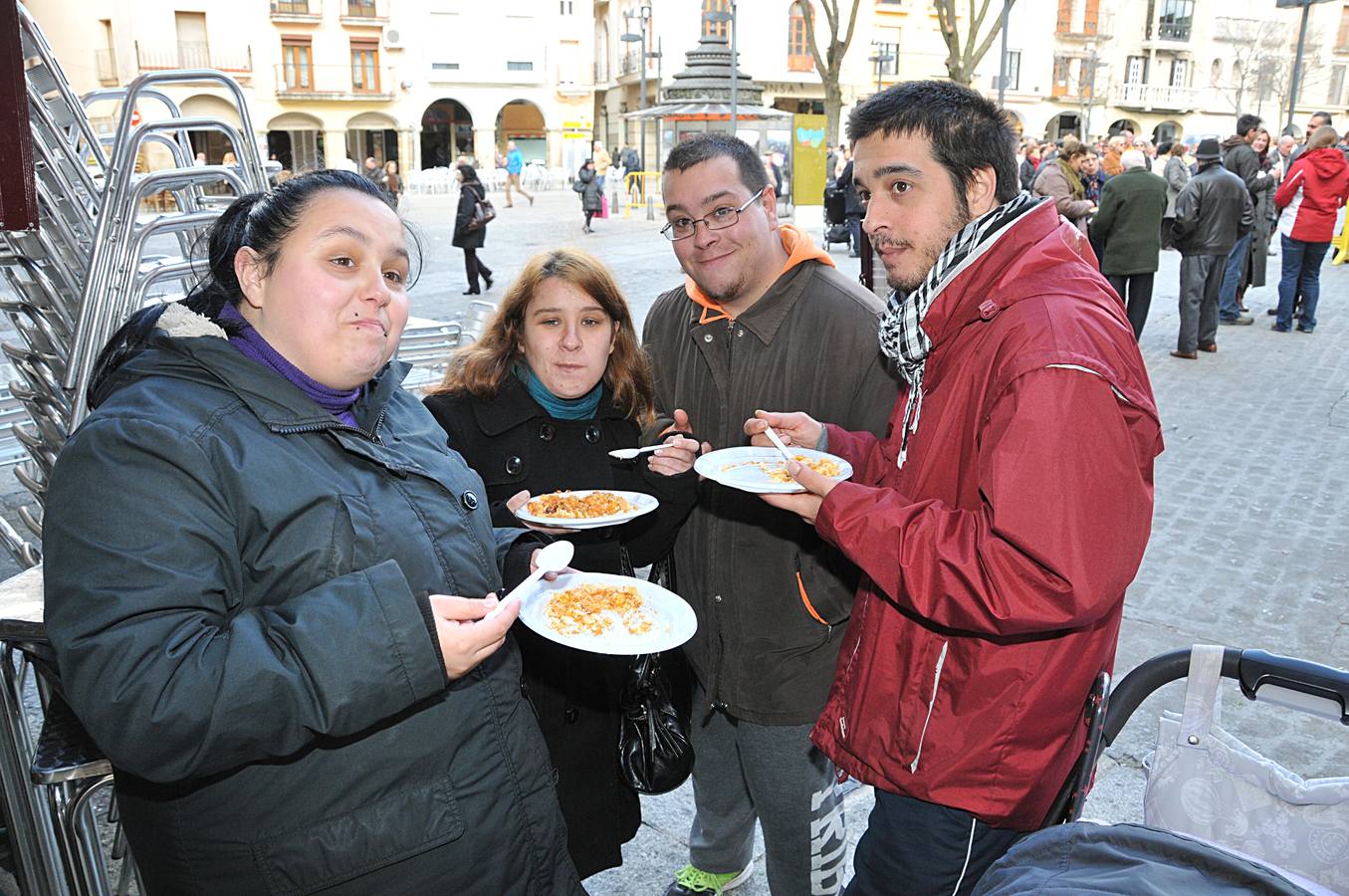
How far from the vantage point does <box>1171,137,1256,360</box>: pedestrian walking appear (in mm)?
10086

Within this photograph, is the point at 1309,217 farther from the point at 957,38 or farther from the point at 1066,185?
the point at 957,38

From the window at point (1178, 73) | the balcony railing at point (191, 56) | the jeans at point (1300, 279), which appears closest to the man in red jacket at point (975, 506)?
the jeans at point (1300, 279)

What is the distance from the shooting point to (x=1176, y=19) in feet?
178

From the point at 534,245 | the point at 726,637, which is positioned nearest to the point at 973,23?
the point at 534,245

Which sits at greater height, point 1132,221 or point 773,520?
point 1132,221

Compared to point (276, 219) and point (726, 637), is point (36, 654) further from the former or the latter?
point (726, 637)

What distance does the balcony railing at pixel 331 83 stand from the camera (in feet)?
148

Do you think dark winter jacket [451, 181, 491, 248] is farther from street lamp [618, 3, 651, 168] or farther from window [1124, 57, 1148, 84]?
window [1124, 57, 1148, 84]

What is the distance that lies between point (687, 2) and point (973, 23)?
22756 mm

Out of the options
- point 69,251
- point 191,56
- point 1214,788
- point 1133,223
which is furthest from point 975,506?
point 191,56

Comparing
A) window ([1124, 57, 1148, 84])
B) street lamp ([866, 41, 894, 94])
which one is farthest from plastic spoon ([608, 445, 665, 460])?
window ([1124, 57, 1148, 84])

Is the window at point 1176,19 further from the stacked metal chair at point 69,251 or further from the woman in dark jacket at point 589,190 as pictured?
the stacked metal chair at point 69,251

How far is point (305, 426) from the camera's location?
163 centimetres

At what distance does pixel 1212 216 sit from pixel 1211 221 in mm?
57
